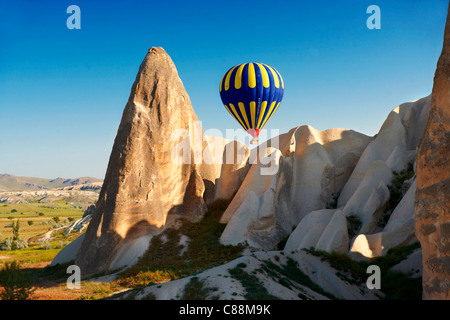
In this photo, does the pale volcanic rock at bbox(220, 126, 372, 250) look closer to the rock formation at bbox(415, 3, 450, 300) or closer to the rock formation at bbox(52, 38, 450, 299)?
the rock formation at bbox(52, 38, 450, 299)

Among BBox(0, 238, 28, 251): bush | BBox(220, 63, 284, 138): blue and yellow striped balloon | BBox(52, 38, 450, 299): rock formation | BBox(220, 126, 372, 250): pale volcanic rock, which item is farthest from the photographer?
BBox(0, 238, 28, 251): bush

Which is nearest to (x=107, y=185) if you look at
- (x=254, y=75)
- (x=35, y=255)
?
(x=254, y=75)

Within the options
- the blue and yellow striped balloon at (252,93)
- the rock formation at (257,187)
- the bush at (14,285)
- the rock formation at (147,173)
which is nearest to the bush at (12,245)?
the rock formation at (257,187)

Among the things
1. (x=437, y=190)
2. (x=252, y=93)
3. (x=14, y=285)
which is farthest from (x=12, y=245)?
(x=437, y=190)

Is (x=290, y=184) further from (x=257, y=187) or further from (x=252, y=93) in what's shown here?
(x=252, y=93)

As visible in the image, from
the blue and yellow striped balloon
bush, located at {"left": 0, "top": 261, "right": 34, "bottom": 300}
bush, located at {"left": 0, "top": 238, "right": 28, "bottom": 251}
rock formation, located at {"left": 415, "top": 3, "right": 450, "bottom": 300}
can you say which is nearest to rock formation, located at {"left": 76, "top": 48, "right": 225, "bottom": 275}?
the blue and yellow striped balloon
